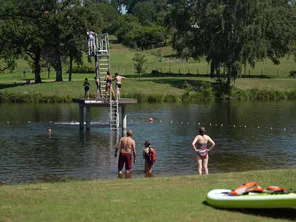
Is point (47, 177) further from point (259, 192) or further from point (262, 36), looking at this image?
point (262, 36)

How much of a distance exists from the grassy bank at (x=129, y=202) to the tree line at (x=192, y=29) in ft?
189

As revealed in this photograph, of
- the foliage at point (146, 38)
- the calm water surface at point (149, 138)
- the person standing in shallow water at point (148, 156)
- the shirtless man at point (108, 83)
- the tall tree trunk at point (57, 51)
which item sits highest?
the foliage at point (146, 38)

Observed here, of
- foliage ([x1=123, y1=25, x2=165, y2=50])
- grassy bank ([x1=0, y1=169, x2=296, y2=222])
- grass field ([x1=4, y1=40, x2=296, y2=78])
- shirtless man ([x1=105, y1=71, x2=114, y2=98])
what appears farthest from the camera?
foliage ([x1=123, y1=25, x2=165, y2=50])

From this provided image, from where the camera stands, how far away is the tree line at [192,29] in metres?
78.5

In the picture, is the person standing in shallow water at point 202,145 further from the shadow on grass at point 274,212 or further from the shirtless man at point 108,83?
the shirtless man at point 108,83

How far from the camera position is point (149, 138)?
144 feet

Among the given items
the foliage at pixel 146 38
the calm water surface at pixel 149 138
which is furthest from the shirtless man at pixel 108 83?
the foliage at pixel 146 38

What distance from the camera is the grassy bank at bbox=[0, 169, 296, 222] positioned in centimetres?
1639

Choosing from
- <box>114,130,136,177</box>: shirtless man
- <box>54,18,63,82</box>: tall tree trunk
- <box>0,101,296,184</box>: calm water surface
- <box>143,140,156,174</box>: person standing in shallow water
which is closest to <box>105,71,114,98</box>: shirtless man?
<box>0,101,296,184</box>: calm water surface

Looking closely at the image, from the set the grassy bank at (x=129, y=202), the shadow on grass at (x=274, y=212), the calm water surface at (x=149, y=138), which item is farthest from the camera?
the calm water surface at (x=149, y=138)

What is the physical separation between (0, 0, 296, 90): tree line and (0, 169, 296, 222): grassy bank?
57.5 metres

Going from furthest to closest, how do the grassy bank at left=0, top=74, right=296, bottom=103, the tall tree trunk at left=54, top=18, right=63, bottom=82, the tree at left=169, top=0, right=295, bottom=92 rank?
the tall tree trunk at left=54, top=18, right=63, bottom=82 < the grassy bank at left=0, top=74, right=296, bottom=103 < the tree at left=169, top=0, right=295, bottom=92

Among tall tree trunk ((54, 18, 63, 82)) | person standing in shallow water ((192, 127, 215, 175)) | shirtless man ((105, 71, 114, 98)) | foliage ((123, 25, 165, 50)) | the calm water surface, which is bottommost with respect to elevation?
the calm water surface

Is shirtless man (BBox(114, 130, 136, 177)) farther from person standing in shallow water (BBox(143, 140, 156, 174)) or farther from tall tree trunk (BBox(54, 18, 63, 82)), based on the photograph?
tall tree trunk (BBox(54, 18, 63, 82))
